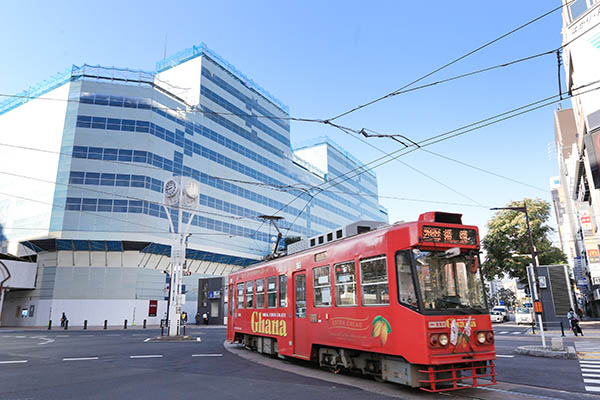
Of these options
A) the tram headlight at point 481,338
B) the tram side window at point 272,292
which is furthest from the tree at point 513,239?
the tram headlight at point 481,338

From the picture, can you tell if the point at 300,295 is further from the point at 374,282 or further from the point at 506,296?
the point at 506,296

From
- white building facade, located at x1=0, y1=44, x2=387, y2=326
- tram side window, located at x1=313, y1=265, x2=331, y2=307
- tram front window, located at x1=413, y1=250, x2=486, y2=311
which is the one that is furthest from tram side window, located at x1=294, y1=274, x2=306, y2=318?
white building facade, located at x1=0, y1=44, x2=387, y2=326

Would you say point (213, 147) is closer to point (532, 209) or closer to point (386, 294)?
point (532, 209)

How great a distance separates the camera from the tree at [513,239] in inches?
1463

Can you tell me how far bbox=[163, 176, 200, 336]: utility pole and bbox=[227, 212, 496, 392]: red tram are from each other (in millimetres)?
14793

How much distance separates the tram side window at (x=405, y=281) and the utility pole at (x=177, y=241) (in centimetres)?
1727

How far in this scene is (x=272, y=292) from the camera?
1326 cm

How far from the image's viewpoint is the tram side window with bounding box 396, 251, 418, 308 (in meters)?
7.70

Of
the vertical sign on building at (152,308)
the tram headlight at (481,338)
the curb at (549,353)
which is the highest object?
the vertical sign on building at (152,308)

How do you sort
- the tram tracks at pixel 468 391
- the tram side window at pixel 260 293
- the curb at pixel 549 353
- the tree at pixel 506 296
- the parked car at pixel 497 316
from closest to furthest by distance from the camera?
the tram tracks at pixel 468 391
the curb at pixel 549 353
the tram side window at pixel 260 293
the parked car at pixel 497 316
the tree at pixel 506 296

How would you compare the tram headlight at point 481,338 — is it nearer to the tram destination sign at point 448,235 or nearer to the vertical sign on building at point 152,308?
the tram destination sign at point 448,235

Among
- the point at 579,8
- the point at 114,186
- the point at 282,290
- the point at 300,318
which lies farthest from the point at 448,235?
the point at 114,186

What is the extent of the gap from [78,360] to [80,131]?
121ft

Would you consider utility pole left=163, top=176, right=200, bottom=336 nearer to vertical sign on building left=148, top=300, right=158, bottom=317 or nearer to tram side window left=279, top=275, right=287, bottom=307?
tram side window left=279, top=275, right=287, bottom=307
